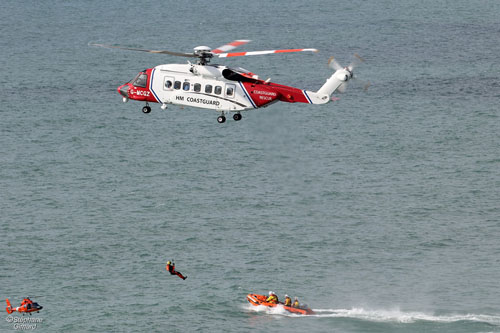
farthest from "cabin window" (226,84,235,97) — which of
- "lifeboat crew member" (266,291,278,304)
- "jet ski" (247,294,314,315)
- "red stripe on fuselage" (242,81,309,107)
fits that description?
"jet ski" (247,294,314,315)

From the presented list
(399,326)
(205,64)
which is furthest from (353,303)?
(205,64)

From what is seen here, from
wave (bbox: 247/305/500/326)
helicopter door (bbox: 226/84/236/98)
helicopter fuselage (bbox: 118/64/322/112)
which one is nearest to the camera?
helicopter fuselage (bbox: 118/64/322/112)

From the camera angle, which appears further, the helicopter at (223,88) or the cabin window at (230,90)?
the cabin window at (230,90)

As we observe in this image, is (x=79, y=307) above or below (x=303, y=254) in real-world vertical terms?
below

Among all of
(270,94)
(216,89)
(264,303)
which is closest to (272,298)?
(264,303)

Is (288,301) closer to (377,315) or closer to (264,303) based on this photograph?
(264,303)

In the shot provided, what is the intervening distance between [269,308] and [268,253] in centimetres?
1851

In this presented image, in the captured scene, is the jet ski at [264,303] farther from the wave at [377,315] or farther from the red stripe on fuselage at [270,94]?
the red stripe on fuselage at [270,94]

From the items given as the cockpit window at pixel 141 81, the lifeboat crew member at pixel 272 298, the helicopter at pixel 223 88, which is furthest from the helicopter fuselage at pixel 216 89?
the lifeboat crew member at pixel 272 298

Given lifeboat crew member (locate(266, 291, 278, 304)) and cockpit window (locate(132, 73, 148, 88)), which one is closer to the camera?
cockpit window (locate(132, 73, 148, 88))

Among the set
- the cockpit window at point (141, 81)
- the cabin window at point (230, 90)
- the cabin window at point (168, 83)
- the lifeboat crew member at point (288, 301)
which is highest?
the cockpit window at point (141, 81)

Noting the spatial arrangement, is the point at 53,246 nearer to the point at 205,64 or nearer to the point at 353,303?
the point at 353,303

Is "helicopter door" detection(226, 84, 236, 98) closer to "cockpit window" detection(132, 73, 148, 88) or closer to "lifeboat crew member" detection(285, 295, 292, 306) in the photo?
"cockpit window" detection(132, 73, 148, 88)

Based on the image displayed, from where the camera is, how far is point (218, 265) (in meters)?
185
